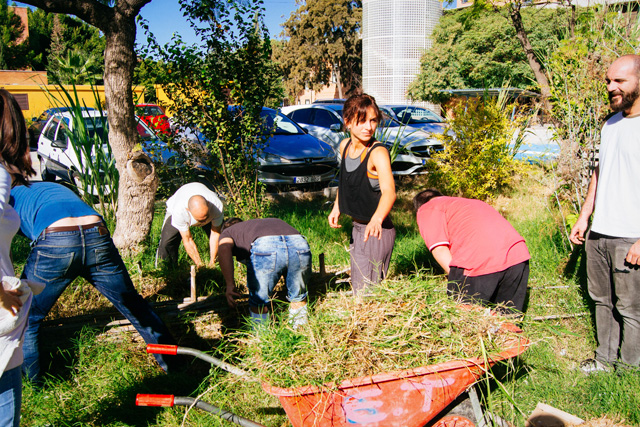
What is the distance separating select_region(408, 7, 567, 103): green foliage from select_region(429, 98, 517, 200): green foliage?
60.1ft

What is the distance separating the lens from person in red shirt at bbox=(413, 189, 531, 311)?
3045 mm

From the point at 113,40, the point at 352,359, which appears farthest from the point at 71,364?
the point at 113,40

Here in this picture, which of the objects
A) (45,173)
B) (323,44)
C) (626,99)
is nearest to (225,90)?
(626,99)

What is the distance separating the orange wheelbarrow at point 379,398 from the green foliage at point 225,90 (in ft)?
12.6

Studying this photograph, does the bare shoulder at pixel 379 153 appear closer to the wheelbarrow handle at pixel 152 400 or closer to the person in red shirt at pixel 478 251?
the person in red shirt at pixel 478 251

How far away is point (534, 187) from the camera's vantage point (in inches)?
326

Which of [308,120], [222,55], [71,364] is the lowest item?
[71,364]

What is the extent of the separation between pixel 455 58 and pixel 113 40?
2691 cm

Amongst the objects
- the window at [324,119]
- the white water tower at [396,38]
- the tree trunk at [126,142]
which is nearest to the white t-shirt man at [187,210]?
the tree trunk at [126,142]

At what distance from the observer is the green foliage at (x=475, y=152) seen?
24.5 ft

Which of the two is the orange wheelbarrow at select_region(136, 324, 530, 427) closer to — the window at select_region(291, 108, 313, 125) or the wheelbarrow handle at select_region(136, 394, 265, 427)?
the wheelbarrow handle at select_region(136, 394, 265, 427)

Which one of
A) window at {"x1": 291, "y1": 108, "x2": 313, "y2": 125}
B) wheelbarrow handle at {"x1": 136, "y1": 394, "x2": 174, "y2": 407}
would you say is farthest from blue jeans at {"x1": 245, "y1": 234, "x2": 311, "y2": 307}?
window at {"x1": 291, "y1": 108, "x2": 313, "y2": 125}

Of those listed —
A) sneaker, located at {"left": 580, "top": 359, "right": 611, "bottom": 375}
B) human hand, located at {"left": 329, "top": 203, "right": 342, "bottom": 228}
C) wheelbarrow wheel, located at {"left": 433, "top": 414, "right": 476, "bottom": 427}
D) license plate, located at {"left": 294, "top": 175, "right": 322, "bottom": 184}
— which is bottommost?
sneaker, located at {"left": 580, "top": 359, "right": 611, "bottom": 375}

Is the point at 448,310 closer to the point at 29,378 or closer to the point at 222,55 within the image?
the point at 29,378
